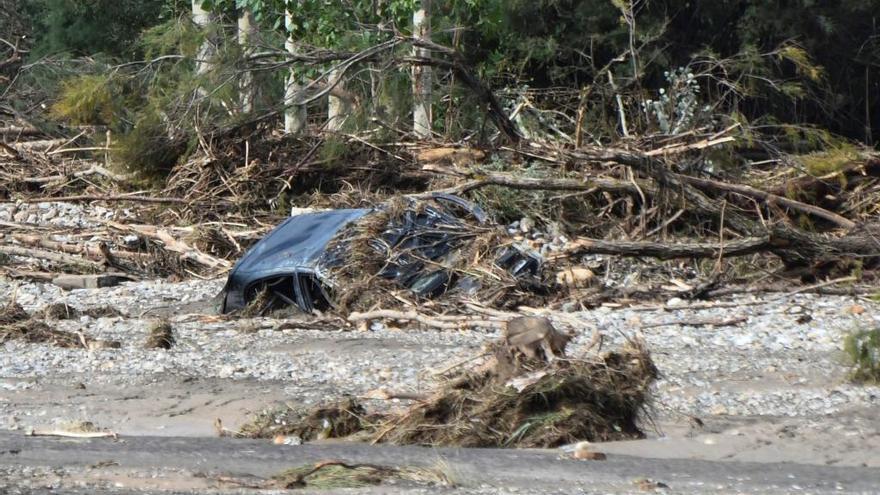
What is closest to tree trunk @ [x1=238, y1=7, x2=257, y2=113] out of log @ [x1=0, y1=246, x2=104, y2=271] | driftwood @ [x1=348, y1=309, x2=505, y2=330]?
log @ [x1=0, y1=246, x2=104, y2=271]

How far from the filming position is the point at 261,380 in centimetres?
838

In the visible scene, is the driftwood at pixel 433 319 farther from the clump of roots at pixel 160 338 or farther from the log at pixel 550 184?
the log at pixel 550 184

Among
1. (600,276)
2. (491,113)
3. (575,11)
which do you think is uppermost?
(575,11)

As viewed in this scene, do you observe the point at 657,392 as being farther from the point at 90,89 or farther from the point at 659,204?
the point at 90,89

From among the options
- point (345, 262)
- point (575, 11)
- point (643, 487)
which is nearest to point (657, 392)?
point (643, 487)

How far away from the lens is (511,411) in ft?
22.0

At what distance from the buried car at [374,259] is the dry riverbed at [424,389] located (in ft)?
1.88

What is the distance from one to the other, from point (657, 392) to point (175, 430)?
106 inches

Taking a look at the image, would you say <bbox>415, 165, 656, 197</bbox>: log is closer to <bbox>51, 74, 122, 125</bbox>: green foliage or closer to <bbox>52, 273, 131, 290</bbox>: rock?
<bbox>52, 273, 131, 290</bbox>: rock

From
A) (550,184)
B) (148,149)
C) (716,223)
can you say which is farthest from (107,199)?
(716,223)

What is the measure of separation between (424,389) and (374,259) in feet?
13.7

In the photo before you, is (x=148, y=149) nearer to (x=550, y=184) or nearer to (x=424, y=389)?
(x=550, y=184)

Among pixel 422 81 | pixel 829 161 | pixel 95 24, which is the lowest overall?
pixel 829 161

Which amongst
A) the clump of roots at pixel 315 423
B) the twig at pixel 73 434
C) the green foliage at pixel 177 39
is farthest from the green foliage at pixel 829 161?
the twig at pixel 73 434
